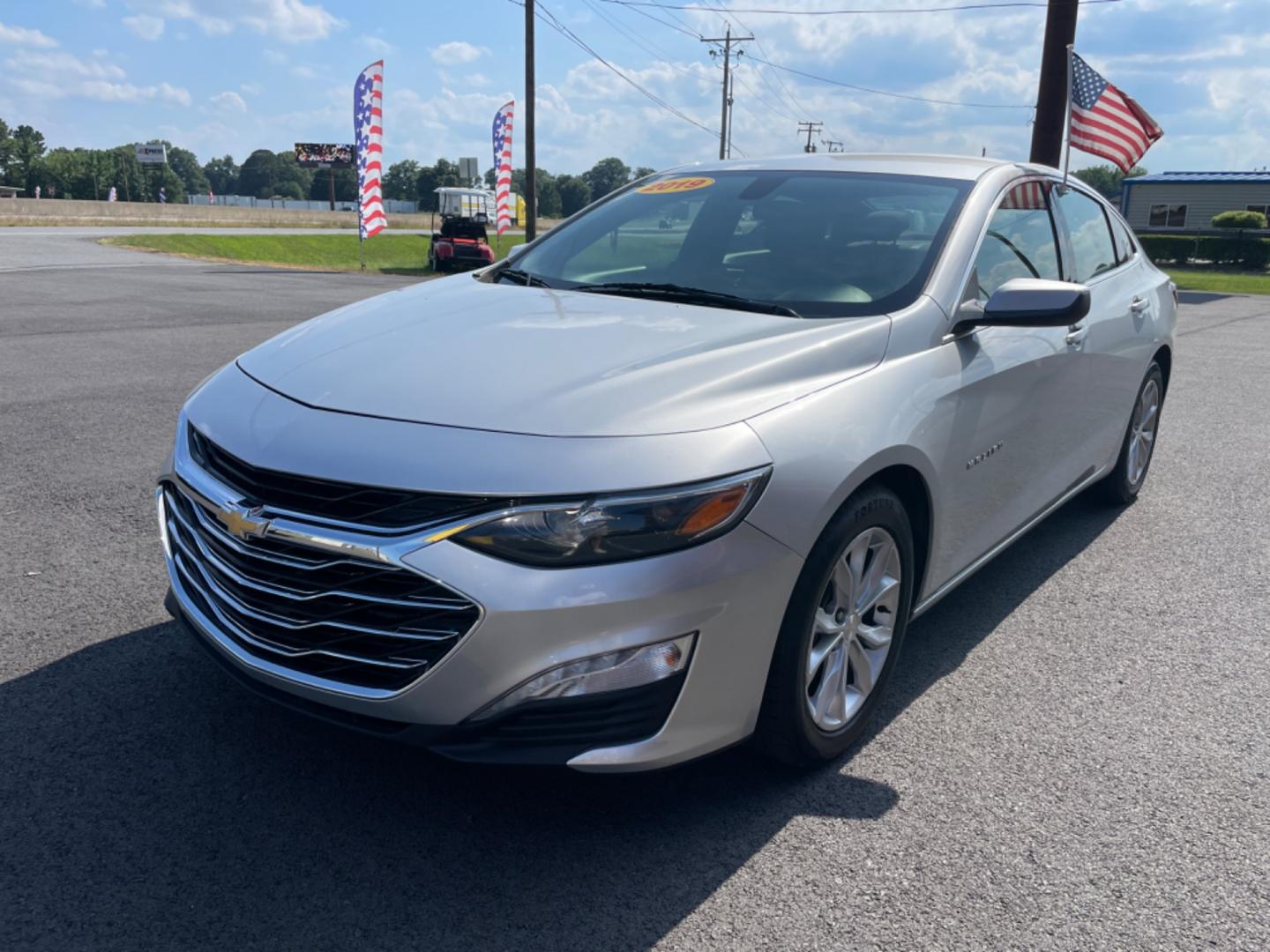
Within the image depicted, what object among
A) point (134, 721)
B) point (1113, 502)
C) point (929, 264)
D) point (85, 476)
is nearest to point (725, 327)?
point (929, 264)

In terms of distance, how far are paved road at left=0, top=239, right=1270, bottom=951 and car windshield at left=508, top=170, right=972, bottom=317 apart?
4.34ft

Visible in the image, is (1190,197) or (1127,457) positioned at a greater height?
(1190,197)

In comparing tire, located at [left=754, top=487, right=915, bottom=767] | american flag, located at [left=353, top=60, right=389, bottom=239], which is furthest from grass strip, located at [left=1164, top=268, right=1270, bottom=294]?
tire, located at [left=754, top=487, right=915, bottom=767]

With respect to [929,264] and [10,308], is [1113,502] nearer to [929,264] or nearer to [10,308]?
[929,264]

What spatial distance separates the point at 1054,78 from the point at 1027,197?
17037 millimetres

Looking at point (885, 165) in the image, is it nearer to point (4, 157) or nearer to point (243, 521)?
point (243, 521)

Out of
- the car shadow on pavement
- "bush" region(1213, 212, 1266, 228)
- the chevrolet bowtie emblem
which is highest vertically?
"bush" region(1213, 212, 1266, 228)

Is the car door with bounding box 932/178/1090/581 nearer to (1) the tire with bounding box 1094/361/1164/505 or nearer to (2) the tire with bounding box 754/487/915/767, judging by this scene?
(2) the tire with bounding box 754/487/915/767

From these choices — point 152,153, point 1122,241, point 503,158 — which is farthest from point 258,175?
point 1122,241

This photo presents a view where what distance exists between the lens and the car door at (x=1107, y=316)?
14.6 ft

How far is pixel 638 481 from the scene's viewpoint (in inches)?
90.5

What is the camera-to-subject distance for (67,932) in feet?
7.20

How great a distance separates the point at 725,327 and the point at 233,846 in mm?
1845

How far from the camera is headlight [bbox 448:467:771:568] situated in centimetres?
225
